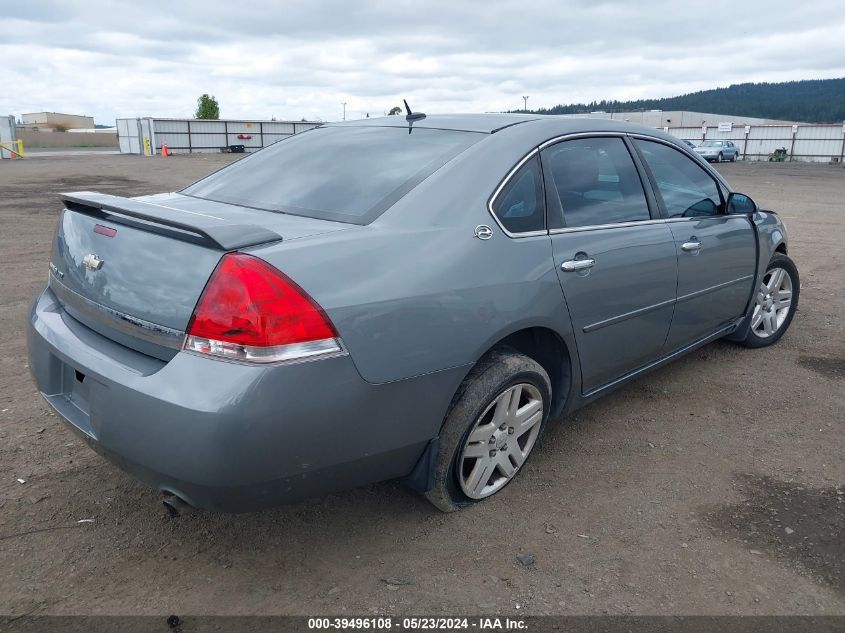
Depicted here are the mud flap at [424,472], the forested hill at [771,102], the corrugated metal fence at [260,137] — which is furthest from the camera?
the forested hill at [771,102]

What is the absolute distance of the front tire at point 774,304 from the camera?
4.95 metres

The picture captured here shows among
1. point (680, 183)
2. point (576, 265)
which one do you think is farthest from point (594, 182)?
point (680, 183)

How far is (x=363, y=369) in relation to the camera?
224cm

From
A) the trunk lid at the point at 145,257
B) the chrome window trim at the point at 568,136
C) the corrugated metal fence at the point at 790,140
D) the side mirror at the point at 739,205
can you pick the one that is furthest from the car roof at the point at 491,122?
the corrugated metal fence at the point at 790,140

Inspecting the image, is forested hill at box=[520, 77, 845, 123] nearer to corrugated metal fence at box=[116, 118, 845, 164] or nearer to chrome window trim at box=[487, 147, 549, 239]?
corrugated metal fence at box=[116, 118, 845, 164]

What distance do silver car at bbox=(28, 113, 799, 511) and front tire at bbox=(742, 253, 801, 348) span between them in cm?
144

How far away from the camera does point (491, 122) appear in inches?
128

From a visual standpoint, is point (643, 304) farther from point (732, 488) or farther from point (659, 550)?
point (659, 550)

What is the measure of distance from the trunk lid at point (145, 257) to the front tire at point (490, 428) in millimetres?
821

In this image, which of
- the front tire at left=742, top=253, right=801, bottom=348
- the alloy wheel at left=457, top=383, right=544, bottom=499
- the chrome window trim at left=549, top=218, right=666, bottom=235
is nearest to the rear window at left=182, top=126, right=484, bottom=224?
the chrome window trim at left=549, top=218, right=666, bottom=235

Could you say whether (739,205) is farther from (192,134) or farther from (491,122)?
(192,134)

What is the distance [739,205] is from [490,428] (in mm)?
2541

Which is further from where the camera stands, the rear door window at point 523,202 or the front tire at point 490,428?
the rear door window at point 523,202

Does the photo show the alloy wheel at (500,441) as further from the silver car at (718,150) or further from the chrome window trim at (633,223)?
the silver car at (718,150)
